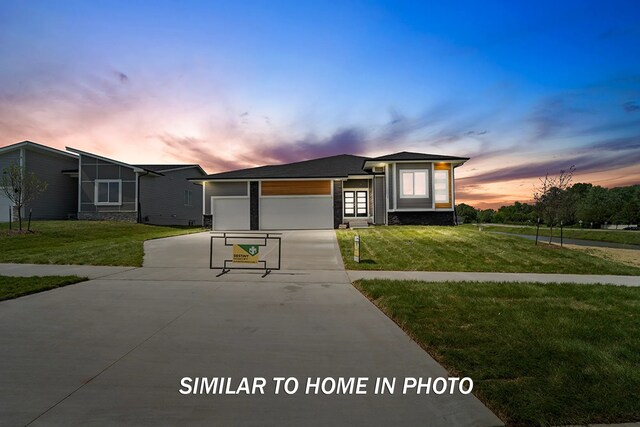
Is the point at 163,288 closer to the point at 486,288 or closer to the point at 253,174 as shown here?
the point at 486,288

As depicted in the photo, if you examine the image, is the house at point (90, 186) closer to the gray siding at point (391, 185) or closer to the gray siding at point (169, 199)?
the gray siding at point (169, 199)

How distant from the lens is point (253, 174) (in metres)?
24.1

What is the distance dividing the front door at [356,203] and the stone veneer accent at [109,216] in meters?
18.0

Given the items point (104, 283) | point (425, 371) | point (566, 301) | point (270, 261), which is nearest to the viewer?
point (425, 371)

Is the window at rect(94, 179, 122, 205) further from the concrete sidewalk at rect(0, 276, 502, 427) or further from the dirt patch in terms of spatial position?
the dirt patch

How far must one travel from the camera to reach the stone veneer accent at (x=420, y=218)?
22.0 metres

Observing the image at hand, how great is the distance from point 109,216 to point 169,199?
539 centimetres

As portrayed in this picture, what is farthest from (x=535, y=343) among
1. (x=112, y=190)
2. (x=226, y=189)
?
(x=112, y=190)

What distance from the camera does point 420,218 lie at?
22.1 m

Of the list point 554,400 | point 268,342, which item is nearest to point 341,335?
point 268,342

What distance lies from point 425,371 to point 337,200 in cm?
1980

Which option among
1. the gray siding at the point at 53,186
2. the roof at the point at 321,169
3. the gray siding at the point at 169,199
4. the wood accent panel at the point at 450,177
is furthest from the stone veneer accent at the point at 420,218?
the gray siding at the point at 53,186

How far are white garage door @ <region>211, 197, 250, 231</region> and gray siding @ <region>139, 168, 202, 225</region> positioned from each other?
8.56 meters

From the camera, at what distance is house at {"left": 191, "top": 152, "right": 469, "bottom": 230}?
22.0 meters
